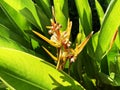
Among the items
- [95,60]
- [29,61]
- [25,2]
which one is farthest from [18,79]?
[25,2]

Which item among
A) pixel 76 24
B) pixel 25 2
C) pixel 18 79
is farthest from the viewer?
pixel 76 24

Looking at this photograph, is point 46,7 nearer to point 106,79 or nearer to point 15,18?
point 15,18

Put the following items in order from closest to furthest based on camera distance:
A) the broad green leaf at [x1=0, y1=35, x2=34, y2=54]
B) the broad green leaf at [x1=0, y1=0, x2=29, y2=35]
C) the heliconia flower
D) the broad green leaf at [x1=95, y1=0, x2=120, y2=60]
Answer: the heliconia flower, the broad green leaf at [x1=95, y1=0, x2=120, y2=60], the broad green leaf at [x1=0, y1=35, x2=34, y2=54], the broad green leaf at [x1=0, y1=0, x2=29, y2=35]

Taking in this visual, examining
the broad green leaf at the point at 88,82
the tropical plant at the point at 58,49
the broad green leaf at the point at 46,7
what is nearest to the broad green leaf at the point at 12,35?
the tropical plant at the point at 58,49

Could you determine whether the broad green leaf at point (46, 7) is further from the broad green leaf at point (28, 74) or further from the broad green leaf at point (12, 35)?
the broad green leaf at point (28, 74)

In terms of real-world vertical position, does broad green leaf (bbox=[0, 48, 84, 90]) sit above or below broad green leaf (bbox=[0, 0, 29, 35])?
below

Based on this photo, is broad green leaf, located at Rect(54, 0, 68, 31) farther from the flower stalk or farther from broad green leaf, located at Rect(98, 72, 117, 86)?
the flower stalk

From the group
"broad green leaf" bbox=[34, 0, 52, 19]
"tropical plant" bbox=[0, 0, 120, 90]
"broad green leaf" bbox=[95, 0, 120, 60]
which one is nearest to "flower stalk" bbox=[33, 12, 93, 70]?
"tropical plant" bbox=[0, 0, 120, 90]

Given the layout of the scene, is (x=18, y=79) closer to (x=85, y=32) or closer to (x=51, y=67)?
(x=51, y=67)
